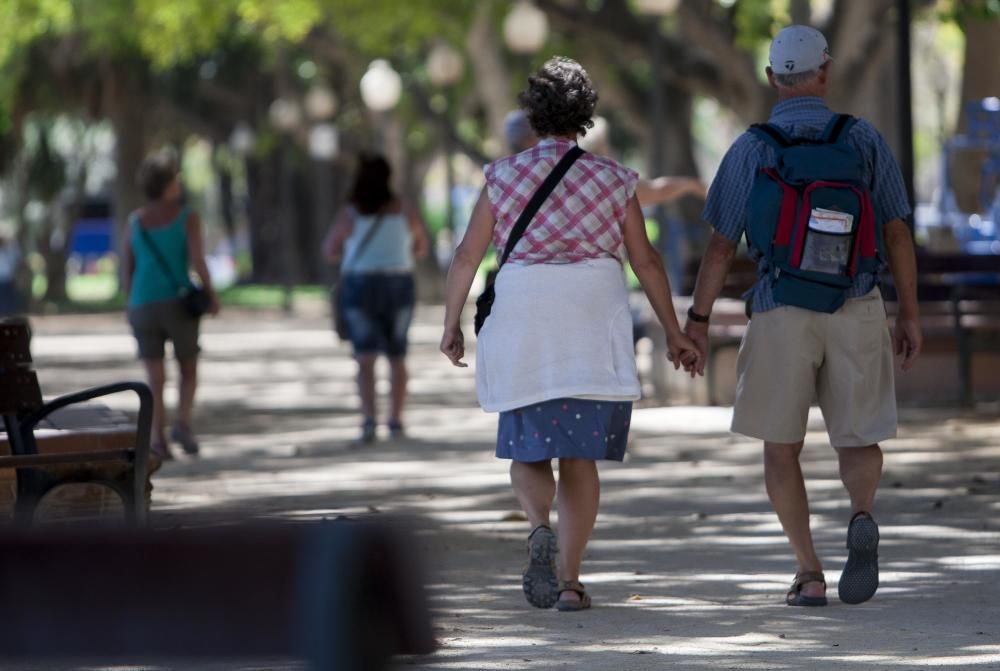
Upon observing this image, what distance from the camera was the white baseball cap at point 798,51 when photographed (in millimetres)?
7402

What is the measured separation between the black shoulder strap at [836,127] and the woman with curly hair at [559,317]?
688 millimetres

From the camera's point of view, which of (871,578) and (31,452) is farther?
(31,452)

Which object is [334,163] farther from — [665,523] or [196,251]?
[665,523]

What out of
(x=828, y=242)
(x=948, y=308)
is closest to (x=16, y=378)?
(x=828, y=242)

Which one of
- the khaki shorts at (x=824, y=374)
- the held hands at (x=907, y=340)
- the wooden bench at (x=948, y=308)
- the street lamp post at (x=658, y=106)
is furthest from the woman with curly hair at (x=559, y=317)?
the street lamp post at (x=658, y=106)

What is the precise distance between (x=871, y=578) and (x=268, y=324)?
25.9 metres

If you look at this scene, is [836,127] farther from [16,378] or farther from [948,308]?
[948,308]

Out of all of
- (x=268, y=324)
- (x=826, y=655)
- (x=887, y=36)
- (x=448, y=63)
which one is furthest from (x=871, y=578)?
(x=268, y=324)

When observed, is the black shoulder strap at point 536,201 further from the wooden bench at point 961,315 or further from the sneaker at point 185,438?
the wooden bench at point 961,315

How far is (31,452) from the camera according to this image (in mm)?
7793

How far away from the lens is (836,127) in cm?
743

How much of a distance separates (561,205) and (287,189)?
38.6 metres

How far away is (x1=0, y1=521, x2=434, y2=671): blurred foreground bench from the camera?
3.03 m

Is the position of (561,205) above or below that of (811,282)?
above
